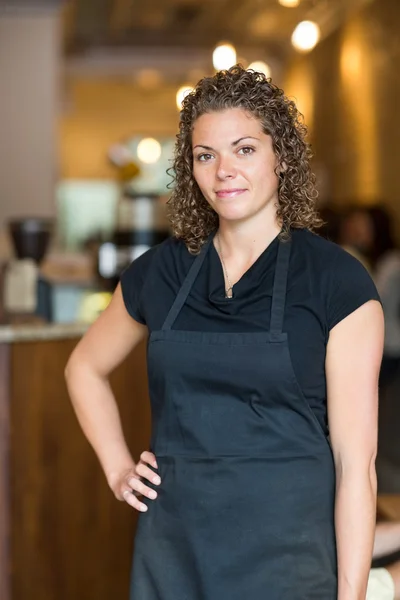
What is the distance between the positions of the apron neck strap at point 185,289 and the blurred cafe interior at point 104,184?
49 cm

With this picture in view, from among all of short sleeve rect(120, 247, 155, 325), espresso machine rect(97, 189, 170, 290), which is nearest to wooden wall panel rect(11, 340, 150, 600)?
espresso machine rect(97, 189, 170, 290)

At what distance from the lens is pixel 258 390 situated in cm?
161

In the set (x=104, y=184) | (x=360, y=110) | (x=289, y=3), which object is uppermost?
(x=289, y=3)

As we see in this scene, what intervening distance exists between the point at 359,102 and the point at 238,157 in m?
7.33

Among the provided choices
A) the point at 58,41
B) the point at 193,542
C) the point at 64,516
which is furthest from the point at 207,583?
the point at 58,41

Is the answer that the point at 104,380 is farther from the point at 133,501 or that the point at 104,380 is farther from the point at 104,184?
the point at 104,184

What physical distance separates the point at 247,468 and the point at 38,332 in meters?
1.56

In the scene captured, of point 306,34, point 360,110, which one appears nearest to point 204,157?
point 306,34

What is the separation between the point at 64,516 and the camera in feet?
10.3

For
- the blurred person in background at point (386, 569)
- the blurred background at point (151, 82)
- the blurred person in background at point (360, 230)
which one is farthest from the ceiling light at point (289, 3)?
the blurred person in background at point (386, 569)

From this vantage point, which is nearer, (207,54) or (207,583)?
(207,583)

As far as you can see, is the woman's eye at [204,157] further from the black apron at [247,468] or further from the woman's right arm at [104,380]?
the woman's right arm at [104,380]

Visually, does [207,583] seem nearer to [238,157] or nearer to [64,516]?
[238,157]

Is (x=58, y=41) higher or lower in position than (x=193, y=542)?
higher
